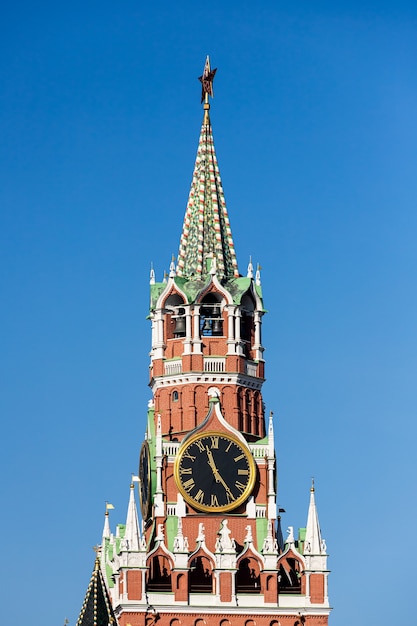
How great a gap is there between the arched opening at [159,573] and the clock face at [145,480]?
309cm

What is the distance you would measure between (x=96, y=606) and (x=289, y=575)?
8946 mm

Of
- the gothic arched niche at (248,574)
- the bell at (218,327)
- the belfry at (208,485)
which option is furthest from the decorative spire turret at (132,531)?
the bell at (218,327)

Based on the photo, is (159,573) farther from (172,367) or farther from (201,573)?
(172,367)

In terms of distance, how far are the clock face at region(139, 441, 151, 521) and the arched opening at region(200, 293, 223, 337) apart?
5319mm

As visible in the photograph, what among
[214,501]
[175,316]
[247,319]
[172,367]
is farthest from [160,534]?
[247,319]

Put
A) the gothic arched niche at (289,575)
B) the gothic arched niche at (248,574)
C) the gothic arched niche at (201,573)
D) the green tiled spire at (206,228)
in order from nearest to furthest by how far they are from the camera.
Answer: the gothic arched niche at (201,573) < the gothic arched niche at (248,574) < the gothic arched niche at (289,575) < the green tiled spire at (206,228)

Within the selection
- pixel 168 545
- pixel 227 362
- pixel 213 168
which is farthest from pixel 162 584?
pixel 213 168

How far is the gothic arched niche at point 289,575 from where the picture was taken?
372 feet

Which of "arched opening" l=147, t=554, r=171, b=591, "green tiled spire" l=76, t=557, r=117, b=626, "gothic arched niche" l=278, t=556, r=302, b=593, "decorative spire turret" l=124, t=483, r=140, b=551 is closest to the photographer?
"green tiled spire" l=76, t=557, r=117, b=626

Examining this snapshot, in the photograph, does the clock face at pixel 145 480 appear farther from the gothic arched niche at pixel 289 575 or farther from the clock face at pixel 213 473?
the gothic arched niche at pixel 289 575

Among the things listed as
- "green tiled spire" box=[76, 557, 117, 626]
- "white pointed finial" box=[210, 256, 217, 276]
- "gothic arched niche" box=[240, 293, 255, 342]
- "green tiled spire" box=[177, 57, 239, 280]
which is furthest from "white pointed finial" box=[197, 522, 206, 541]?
"green tiled spire" box=[177, 57, 239, 280]

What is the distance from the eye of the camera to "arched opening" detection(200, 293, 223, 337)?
117250 mm

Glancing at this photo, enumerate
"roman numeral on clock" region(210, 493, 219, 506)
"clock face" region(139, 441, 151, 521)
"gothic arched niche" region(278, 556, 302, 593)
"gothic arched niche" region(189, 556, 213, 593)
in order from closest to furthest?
"gothic arched niche" region(189, 556, 213, 593) < "gothic arched niche" region(278, 556, 302, 593) < "roman numeral on clock" region(210, 493, 219, 506) < "clock face" region(139, 441, 151, 521)

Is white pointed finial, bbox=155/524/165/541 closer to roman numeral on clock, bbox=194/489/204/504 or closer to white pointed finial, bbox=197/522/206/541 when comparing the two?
white pointed finial, bbox=197/522/206/541
